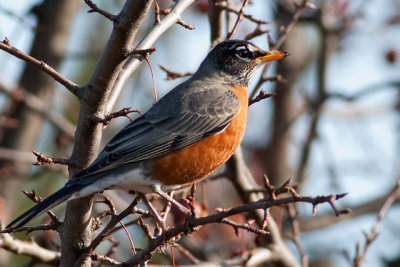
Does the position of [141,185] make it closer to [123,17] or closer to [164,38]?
[123,17]

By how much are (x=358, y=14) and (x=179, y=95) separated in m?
3.00

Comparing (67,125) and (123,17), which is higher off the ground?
(67,125)

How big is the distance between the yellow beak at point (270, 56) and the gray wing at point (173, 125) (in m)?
0.39

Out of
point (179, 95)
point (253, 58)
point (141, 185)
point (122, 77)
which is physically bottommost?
point (141, 185)

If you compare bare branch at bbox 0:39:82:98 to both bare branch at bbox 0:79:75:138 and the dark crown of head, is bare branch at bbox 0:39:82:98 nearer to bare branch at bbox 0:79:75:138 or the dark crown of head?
the dark crown of head

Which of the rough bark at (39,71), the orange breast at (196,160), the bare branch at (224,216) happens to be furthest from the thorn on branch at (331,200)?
the rough bark at (39,71)

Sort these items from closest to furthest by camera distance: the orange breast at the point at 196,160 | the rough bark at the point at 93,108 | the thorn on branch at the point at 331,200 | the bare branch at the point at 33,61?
the thorn on branch at the point at 331,200 < the bare branch at the point at 33,61 < the rough bark at the point at 93,108 < the orange breast at the point at 196,160

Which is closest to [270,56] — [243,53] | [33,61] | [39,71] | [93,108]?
[243,53]

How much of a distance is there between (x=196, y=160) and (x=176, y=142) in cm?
21

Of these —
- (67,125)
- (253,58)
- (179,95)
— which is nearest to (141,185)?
(179,95)

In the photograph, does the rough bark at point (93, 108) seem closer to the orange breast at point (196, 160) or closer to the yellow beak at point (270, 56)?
the orange breast at point (196, 160)

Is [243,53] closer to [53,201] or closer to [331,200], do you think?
[53,201]

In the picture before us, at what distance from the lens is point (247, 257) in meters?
4.04

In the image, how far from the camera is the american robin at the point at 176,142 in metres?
3.44
